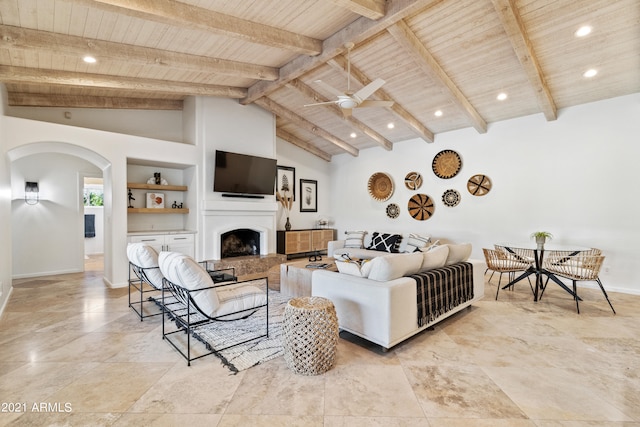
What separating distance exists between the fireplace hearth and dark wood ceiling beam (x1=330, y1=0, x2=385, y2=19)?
16.1ft

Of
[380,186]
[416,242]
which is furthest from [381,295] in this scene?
[380,186]

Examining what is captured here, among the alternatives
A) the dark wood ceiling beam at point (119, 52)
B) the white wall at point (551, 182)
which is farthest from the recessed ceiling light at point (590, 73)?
the dark wood ceiling beam at point (119, 52)

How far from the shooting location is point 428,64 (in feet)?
14.3

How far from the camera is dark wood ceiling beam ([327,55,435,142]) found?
15.2 ft

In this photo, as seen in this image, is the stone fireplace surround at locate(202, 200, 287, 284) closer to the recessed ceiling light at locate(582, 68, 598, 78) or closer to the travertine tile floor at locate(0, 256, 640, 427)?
the travertine tile floor at locate(0, 256, 640, 427)

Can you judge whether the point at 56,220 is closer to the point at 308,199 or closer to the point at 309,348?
the point at 308,199

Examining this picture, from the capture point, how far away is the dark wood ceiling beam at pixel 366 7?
10.5 feet

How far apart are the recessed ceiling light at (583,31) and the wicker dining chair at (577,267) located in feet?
8.98

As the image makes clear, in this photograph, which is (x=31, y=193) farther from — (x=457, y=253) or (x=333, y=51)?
(x=457, y=253)

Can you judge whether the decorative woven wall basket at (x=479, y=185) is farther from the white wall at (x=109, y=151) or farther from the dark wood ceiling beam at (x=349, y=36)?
the white wall at (x=109, y=151)

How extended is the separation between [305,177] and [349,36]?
5.25m

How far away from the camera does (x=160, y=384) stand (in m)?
2.27

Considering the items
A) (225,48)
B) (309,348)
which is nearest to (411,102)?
(225,48)

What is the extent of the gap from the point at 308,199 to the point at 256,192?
2.64 meters
